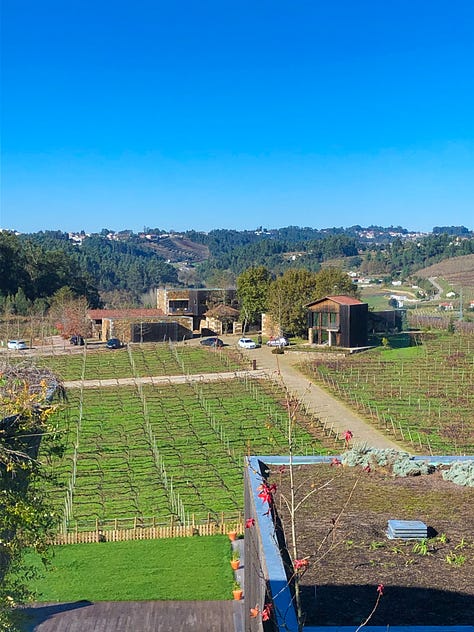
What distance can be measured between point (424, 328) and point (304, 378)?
1736cm

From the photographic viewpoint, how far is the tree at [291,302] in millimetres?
39469

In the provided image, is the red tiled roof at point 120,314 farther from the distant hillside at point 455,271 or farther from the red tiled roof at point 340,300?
the distant hillside at point 455,271

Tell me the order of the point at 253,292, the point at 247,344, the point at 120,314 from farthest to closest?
the point at 253,292 → the point at 120,314 → the point at 247,344

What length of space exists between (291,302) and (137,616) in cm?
2907

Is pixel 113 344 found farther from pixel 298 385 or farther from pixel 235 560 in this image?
pixel 235 560

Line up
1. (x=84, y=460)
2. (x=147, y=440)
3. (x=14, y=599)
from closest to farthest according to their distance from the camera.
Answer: (x=14, y=599), (x=84, y=460), (x=147, y=440)

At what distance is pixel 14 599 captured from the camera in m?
6.17

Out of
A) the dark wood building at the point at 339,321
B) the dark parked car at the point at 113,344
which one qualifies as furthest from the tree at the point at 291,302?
the dark parked car at the point at 113,344

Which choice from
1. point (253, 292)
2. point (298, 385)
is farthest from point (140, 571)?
point (253, 292)

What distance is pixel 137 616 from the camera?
38.3 ft

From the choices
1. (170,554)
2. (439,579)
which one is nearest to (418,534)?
(439,579)

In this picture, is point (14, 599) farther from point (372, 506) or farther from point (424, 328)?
point (424, 328)

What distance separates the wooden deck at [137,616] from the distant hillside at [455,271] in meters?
73.3

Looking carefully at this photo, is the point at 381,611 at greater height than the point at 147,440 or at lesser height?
greater
